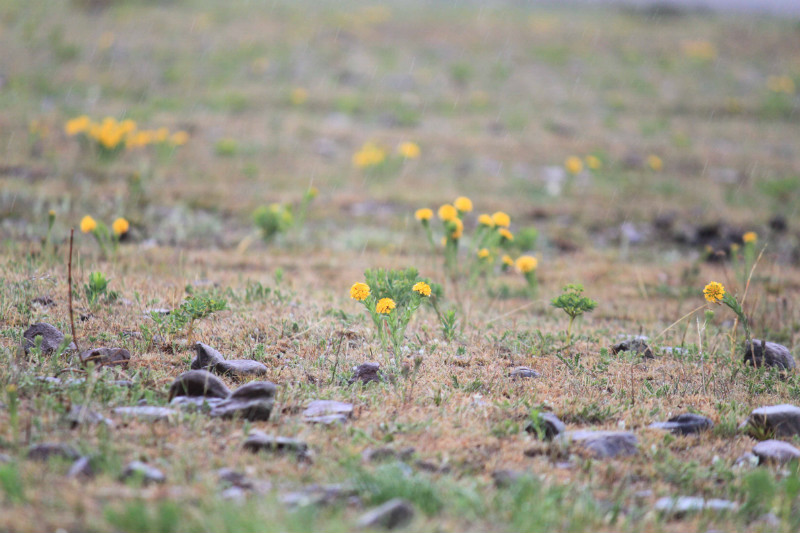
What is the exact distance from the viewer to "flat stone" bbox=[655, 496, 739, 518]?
97.3 inches

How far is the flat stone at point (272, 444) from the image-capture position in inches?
107

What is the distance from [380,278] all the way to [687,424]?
1944mm

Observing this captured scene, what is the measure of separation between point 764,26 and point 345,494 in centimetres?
2683

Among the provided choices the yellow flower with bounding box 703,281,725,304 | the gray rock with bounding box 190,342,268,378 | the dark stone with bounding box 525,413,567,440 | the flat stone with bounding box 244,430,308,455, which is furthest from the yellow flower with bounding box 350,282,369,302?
the yellow flower with bounding box 703,281,725,304

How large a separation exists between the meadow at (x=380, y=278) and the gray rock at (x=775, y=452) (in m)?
0.08

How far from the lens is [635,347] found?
4258 millimetres

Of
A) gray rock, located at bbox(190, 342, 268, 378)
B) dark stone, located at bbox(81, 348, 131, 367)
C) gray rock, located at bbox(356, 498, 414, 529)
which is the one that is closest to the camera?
gray rock, located at bbox(356, 498, 414, 529)

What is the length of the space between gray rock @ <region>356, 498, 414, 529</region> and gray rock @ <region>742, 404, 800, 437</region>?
6.67 feet

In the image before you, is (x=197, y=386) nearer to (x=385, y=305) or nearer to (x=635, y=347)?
(x=385, y=305)

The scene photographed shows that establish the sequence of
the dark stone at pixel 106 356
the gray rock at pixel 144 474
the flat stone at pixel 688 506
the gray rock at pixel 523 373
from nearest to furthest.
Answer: the gray rock at pixel 144 474, the flat stone at pixel 688 506, the dark stone at pixel 106 356, the gray rock at pixel 523 373

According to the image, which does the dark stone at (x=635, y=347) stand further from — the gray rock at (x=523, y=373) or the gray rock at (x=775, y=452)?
the gray rock at (x=775, y=452)

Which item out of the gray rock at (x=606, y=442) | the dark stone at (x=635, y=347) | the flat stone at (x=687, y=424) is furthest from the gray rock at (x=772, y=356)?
the gray rock at (x=606, y=442)

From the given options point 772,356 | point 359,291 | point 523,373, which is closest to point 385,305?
point 359,291

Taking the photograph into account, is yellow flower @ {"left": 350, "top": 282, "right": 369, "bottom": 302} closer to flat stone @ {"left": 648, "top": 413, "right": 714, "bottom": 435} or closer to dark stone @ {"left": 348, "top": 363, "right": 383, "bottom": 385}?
dark stone @ {"left": 348, "top": 363, "right": 383, "bottom": 385}
